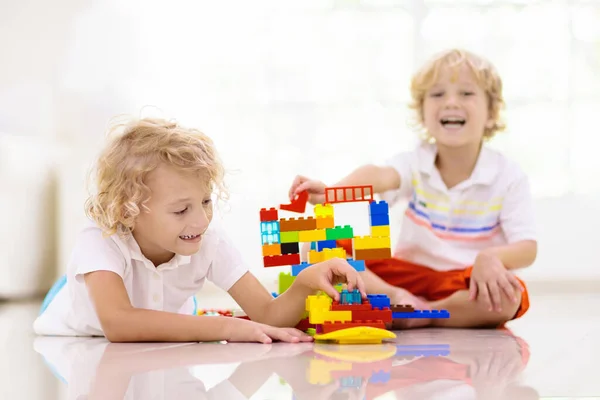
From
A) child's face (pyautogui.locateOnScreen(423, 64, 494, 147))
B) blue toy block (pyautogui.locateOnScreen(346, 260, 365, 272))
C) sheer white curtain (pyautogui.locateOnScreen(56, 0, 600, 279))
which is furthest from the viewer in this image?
sheer white curtain (pyautogui.locateOnScreen(56, 0, 600, 279))

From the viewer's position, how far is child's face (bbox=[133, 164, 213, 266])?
1.41 meters

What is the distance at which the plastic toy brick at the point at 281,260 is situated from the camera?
1509 millimetres

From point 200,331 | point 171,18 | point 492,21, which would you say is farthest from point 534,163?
point 200,331

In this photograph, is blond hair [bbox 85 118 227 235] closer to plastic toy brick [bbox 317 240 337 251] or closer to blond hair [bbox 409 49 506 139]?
plastic toy brick [bbox 317 240 337 251]

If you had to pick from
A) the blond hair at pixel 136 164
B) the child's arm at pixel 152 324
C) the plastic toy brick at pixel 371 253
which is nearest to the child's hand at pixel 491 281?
the plastic toy brick at pixel 371 253

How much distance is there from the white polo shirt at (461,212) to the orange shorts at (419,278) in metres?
0.04

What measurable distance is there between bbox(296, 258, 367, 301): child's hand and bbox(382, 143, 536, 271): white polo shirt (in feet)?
2.01

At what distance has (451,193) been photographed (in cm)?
201

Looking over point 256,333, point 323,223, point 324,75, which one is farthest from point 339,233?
point 324,75

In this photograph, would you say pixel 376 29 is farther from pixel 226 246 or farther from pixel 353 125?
pixel 226 246

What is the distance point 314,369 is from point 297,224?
434 millimetres

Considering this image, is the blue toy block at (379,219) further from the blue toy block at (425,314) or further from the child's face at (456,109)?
the child's face at (456,109)

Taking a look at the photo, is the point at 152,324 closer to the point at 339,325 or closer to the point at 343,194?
the point at 339,325

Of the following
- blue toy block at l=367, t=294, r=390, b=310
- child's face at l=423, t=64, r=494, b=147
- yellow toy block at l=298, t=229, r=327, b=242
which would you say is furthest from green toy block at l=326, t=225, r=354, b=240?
child's face at l=423, t=64, r=494, b=147
